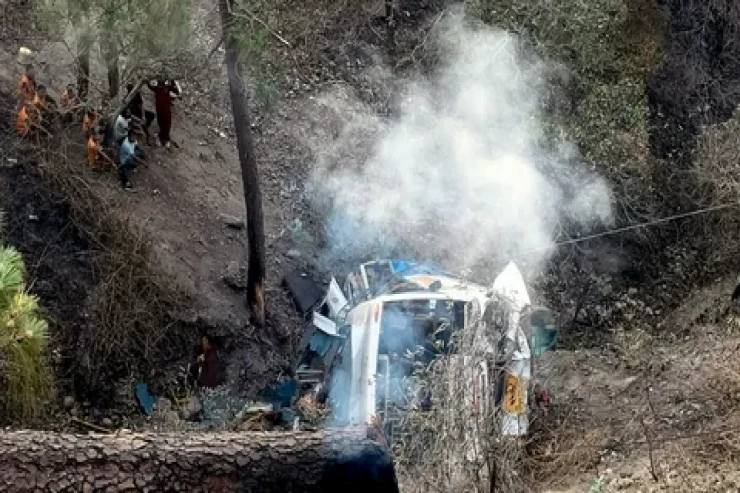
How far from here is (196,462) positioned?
6.59 m

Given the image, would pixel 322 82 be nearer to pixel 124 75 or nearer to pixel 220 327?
pixel 124 75

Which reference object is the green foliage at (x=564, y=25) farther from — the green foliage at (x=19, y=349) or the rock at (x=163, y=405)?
the green foliage at (x=19, y=349)

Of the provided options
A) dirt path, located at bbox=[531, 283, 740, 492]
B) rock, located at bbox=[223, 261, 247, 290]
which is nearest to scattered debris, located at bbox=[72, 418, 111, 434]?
rock, located at bbox=[223, 261, 247, 290]

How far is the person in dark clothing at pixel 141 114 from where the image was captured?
38.1 feet

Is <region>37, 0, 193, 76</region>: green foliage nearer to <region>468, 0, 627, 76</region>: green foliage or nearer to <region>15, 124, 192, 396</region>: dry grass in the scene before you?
<region>15, 124, 192, 396</region>: dry grass

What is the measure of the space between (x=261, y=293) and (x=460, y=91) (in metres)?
4.13

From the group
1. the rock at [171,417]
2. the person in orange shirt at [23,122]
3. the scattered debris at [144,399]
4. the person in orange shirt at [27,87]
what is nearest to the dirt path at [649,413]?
the rock at [171,417]

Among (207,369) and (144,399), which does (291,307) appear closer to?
(207,369)

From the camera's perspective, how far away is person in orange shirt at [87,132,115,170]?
10.9 m

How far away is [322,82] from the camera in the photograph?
1369 centimetres

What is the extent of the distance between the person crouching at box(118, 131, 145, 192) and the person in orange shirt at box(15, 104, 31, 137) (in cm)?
99

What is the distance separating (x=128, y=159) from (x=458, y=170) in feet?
13.2

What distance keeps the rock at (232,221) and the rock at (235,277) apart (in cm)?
65

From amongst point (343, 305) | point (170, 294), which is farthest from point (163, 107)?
point (343, 305)
